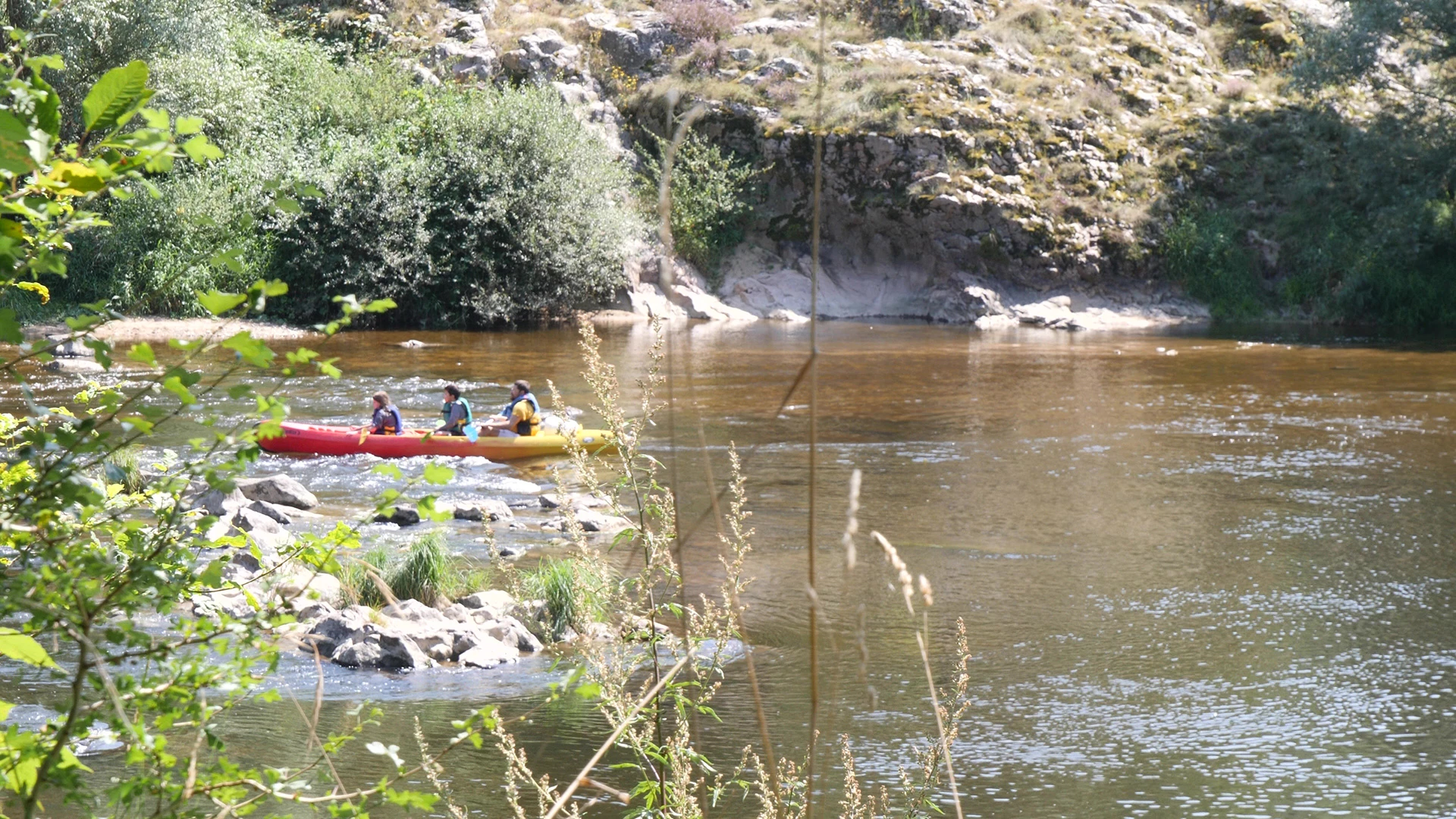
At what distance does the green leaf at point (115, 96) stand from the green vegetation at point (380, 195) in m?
22.7

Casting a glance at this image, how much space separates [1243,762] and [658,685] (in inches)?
197

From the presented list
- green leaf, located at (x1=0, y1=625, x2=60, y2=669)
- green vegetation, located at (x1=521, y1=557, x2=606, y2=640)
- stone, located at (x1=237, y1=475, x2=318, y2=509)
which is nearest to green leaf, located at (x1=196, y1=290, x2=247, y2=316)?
green leaf, located at (x1=0, y1=625, x2=60, y2=669)

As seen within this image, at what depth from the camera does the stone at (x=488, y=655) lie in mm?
7273

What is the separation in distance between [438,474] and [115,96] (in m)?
0.62

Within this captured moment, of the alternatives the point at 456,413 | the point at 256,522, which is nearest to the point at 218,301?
the point at 256,522

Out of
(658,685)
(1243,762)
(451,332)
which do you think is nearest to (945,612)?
→ (1243,762)

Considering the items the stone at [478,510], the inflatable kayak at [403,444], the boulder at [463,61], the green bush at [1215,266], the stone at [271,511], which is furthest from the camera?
the boulder at [463,61]

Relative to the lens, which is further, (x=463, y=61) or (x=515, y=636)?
Answer: (x=463, y=61)

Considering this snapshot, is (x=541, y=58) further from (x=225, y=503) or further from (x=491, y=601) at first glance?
(x=491, y=601)

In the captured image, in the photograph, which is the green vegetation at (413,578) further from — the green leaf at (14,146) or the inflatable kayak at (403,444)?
the green leaf at (14,146)

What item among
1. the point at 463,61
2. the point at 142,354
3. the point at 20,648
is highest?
the point at 463,61

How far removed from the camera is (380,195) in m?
25.4

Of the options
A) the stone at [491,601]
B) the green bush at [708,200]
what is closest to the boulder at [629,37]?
the green bush at [708,200]

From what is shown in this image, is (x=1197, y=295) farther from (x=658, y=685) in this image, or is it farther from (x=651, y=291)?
(x=658, y=685)
